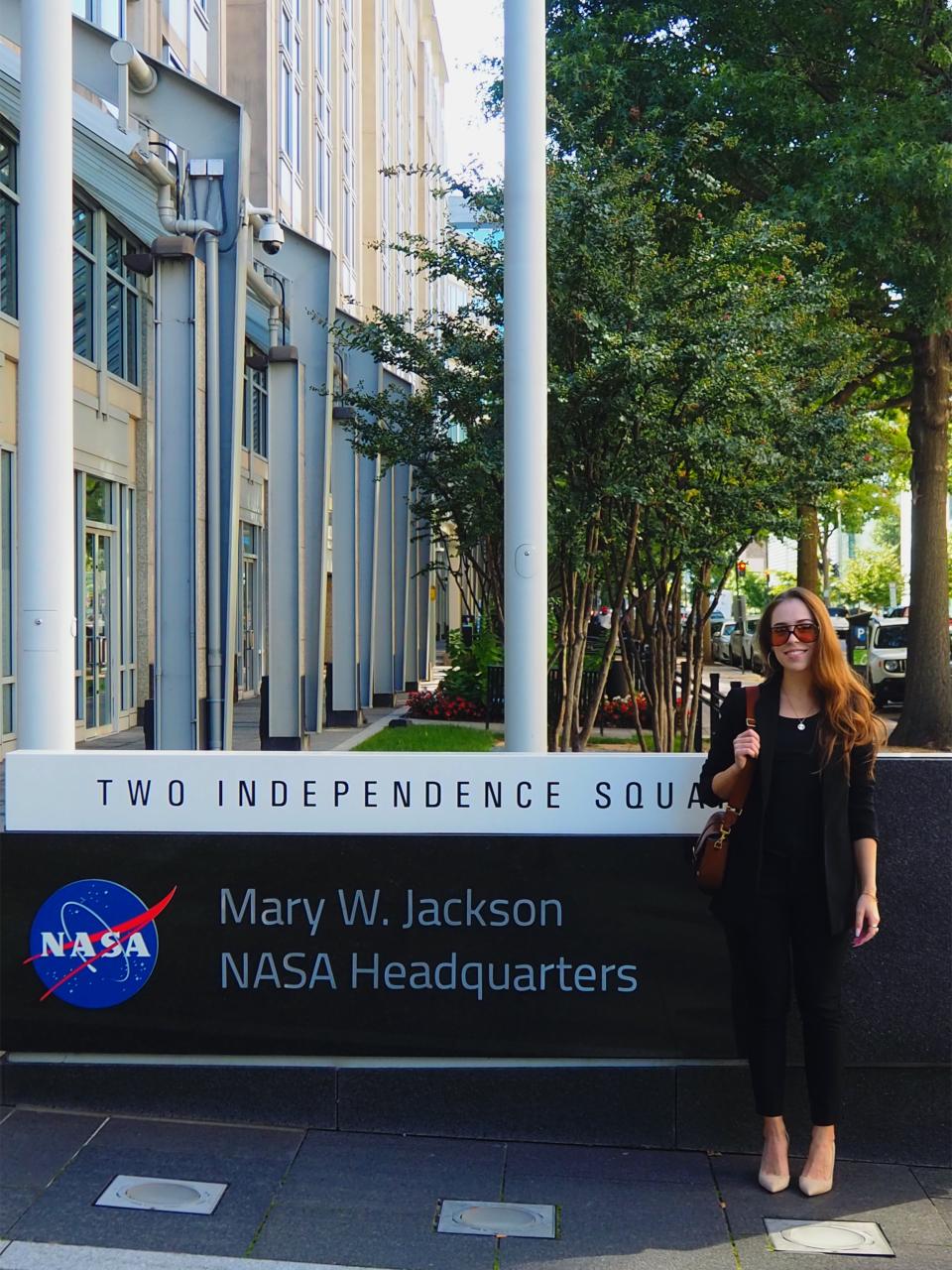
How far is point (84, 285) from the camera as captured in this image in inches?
701

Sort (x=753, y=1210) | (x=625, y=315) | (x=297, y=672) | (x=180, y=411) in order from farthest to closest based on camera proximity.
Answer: (x=297, y=672), (x=180, y=411), (x=625, y=315), (x=753, y=1210)

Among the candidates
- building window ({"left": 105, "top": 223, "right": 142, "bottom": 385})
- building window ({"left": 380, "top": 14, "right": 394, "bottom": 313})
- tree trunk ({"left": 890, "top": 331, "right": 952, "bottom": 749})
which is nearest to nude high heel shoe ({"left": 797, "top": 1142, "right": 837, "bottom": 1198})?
tree trunk ({"left": 890, "top": 331, "right": 952, "bottom": 749})

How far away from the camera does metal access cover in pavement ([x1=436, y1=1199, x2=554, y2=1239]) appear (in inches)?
156

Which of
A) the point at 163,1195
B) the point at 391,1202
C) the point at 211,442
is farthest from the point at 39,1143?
the point at 211,442

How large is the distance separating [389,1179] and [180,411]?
8996 millimetres

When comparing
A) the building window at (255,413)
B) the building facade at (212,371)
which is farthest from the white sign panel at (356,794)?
the building window at (255,413)

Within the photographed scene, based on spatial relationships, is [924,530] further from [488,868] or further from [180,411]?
[488,868]

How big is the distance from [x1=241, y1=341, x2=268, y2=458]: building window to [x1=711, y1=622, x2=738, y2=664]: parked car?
80.7ft

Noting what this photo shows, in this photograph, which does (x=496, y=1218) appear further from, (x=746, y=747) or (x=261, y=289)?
(x=261, y=289)

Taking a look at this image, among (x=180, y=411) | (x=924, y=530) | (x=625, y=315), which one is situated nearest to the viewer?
(x=625, y=315)

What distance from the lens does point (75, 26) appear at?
416 inches

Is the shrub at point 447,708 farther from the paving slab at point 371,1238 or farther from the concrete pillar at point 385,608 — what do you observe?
the paving slab at point 371,1238

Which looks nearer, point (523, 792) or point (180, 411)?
point (523, 792)

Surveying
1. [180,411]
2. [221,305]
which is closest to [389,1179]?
[180,411]
